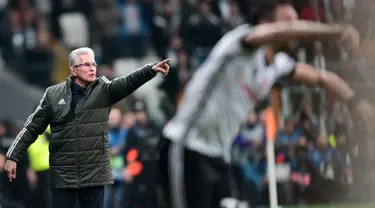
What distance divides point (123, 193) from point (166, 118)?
5.86 ft

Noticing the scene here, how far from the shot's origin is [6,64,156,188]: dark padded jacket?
26.8ft

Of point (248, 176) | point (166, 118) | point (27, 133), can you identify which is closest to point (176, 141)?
point (27, 133)

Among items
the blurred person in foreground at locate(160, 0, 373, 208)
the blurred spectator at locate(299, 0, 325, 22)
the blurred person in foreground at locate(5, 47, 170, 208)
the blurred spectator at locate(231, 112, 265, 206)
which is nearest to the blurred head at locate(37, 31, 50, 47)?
the blurred spectator at locate(231, 112, 265, 206)

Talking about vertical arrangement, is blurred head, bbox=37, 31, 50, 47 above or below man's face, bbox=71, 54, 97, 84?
above

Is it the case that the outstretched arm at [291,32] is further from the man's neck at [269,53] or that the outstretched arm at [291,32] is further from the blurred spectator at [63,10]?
the blurred spectator at [63,10]

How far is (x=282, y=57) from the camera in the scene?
11.3 m

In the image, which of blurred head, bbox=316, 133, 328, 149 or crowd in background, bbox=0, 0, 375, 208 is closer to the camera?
crowd in background, bbox=0, 0, 375, 208

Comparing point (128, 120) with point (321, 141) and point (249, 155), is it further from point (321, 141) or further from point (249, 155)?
point (321, 141)

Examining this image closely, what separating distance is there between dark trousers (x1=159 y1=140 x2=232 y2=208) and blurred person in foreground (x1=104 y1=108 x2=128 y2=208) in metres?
5.64

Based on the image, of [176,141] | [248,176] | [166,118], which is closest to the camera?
[176,141]

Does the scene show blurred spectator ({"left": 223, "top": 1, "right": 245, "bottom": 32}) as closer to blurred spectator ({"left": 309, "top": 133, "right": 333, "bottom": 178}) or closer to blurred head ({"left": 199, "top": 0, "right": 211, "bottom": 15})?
blurred head ({"left": 199, "top": 0, "right": 211, "bottom": 15})

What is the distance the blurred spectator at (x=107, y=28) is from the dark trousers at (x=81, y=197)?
1100cm

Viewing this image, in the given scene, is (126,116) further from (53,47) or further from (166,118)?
(53,47)

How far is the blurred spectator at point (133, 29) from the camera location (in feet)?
63.2
